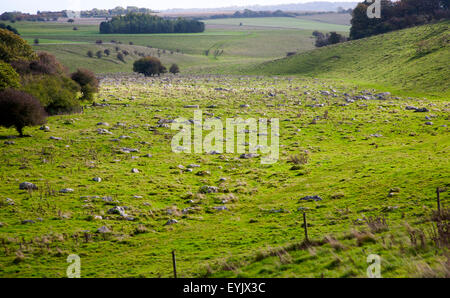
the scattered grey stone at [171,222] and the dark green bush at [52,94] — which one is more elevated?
the dark green bush at [52,94]

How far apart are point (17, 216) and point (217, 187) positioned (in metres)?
10.2

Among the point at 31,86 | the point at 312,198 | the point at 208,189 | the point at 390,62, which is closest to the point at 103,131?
the point at 31,86

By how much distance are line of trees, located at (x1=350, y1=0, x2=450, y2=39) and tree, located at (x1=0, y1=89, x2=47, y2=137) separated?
98437 millimetres

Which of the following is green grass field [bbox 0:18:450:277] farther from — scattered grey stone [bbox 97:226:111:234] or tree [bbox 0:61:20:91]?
tree [bbox 0:61:20:91]

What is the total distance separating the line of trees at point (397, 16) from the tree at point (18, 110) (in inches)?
3875

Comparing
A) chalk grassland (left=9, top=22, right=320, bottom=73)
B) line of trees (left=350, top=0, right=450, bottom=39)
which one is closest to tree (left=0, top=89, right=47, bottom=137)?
chalk grassland (left=9, top=22, right=320, bottom=73)

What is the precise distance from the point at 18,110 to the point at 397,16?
4142 inches

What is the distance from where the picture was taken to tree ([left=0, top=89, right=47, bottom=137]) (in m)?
29.7

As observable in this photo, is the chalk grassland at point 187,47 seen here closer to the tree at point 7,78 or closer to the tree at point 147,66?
the tree at point 147,66

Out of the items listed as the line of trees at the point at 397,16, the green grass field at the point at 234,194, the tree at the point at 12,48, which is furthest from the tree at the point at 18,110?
the line of trees at the point at 397,16

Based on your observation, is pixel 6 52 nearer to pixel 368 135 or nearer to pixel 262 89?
pixel 262 89

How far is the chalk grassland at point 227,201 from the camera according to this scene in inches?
516
